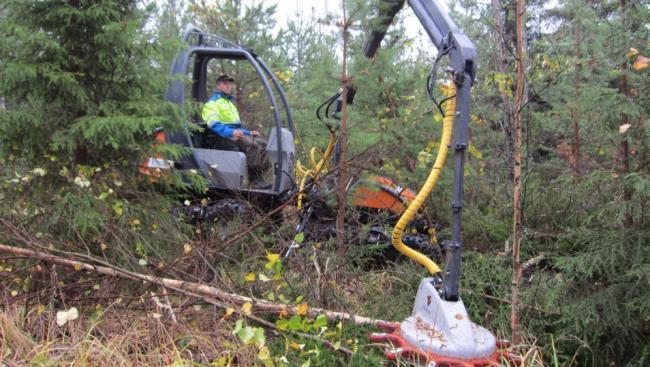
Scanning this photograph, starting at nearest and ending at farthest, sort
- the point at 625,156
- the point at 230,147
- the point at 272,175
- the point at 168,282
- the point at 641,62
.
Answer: the point at 641,62
the point at 168,282
the point at 625,156
the point at 272,175
the point at 230,147

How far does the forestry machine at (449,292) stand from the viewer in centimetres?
311

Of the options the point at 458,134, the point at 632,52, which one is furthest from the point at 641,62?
the point at 458,134

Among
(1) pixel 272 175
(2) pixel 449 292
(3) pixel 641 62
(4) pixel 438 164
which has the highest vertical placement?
(3) pixel 641 62

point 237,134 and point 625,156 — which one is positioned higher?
point 625,156

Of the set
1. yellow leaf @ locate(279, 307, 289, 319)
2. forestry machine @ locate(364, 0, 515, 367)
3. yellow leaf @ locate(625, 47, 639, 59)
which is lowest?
yellow leaf @ locate(279, 307, 289, 319)

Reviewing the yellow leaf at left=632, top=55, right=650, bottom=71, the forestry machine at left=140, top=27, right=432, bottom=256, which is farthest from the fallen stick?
the yellow leaf at left=632, top=55, right=650, bottom=71

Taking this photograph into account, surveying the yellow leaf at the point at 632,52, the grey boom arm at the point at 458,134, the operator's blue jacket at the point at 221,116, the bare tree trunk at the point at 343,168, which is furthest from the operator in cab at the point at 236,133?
the yellow leaf at the point at 632,52

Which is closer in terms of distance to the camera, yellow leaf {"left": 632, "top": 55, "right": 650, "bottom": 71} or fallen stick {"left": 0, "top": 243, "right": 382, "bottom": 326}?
yellow leaf {"left": 632, "top": 55, "right": 650, "bottom": 71}

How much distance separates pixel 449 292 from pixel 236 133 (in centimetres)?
348

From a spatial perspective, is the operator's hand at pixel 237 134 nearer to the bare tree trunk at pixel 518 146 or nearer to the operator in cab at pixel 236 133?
the operator in cab at pixel 236 133

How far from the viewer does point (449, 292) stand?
344 cm

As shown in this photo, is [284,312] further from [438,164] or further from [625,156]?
[625,156]

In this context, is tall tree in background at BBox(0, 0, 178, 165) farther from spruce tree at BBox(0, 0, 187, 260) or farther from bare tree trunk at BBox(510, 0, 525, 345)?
bare tree trunk at BBox(510, 0, 525, 345)

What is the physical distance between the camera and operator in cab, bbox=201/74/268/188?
620cm
